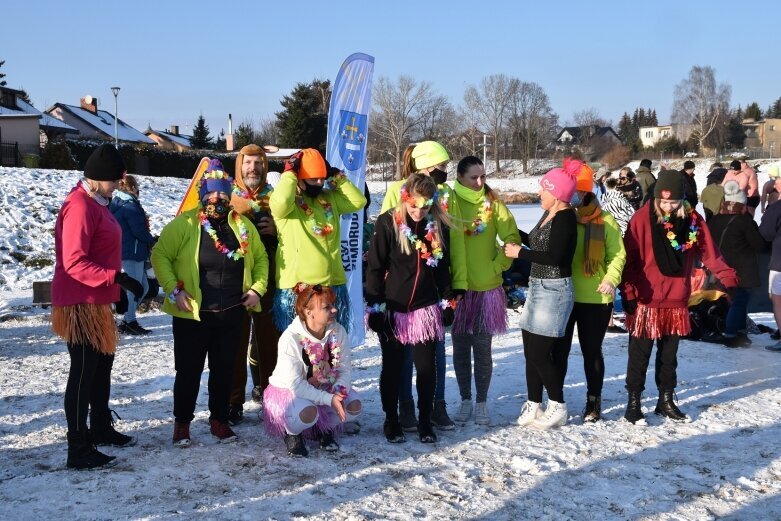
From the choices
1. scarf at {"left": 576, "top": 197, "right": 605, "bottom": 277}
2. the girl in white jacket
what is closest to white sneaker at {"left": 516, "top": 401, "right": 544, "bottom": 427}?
scarf at {"left": 576, "top": 197, "right": 605, "bottom": 277}

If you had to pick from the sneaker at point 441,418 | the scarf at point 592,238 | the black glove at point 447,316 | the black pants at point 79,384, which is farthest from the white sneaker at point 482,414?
the black pants at point 79,384

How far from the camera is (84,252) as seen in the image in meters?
4.09

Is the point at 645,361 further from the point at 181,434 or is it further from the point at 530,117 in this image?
the point at 530,117

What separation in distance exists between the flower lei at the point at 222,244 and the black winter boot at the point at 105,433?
129 centimetres

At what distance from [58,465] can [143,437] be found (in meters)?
0.65

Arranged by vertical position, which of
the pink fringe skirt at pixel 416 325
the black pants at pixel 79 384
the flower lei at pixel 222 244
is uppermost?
the flower lei at pixel 222 244

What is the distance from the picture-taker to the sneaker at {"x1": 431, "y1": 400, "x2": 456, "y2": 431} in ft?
16.7

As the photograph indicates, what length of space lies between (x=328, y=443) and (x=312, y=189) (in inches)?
65.1

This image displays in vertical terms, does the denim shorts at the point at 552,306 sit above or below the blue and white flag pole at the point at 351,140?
below

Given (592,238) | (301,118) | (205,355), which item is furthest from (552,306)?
(301,118)

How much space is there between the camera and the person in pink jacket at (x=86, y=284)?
410cm

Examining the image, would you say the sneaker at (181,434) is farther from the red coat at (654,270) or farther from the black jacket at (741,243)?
the black jacket at (741,243)

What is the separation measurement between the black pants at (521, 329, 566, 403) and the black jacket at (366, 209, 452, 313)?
0.83 m

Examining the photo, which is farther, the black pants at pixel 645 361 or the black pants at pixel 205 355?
the black pants at pixel 645 361
